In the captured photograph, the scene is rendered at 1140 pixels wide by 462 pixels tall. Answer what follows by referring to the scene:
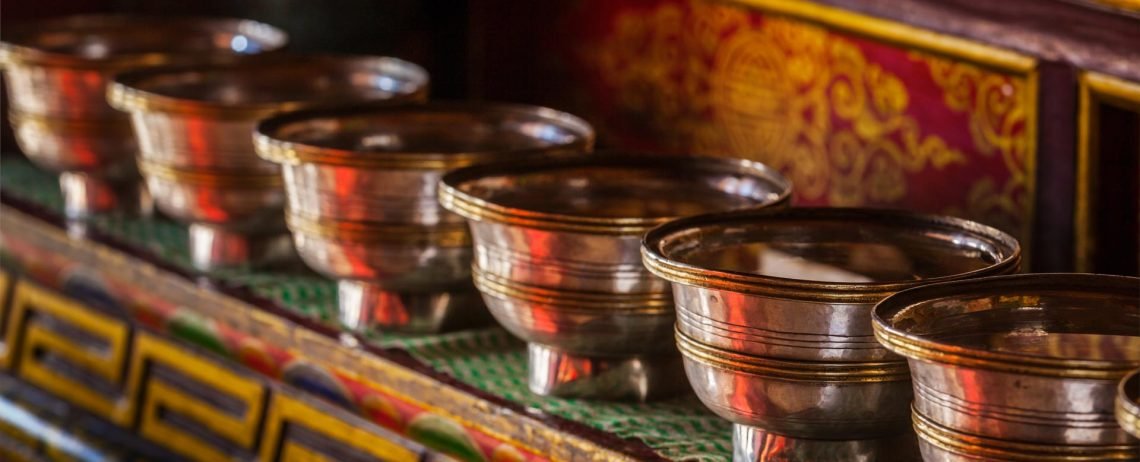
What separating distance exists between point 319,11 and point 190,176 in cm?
81

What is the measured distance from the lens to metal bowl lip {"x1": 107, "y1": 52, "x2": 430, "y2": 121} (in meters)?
2.42

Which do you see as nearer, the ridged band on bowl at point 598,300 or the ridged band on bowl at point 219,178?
the ridged band on bowl at point 598,300

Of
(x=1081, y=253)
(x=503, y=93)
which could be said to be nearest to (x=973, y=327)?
(x=1081, y=253)

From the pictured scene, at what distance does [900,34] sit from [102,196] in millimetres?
1400

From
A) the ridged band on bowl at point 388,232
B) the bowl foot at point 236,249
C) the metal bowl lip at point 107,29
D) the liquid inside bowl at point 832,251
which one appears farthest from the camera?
the metal bowl lip at point 107,29

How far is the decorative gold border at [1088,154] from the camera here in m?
1.97

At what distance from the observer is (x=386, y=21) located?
10.4ft

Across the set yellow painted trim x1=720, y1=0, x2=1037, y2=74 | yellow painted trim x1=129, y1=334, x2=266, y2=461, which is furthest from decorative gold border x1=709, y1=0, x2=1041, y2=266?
yellow painted trim x1=129, y1=334, x2=266, y2=461

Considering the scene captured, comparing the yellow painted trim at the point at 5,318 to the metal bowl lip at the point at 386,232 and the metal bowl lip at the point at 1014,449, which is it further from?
the metal bowl lip at the point at 1014,449

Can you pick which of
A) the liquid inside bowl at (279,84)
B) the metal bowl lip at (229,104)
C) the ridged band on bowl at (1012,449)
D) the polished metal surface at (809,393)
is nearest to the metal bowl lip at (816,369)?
the polished metal surface at (809,393)

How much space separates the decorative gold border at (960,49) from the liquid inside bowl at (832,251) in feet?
1.24

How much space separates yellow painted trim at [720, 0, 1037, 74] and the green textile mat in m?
0.56

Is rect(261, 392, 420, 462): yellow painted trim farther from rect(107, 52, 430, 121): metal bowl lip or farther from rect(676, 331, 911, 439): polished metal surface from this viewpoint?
rect(676, 331, 911, 439): polished metal surface

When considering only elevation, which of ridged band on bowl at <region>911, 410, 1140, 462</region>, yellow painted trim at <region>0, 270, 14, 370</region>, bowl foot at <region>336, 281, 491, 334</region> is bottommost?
yellow painted trim at <region>0, 270, 14, 370</region>
